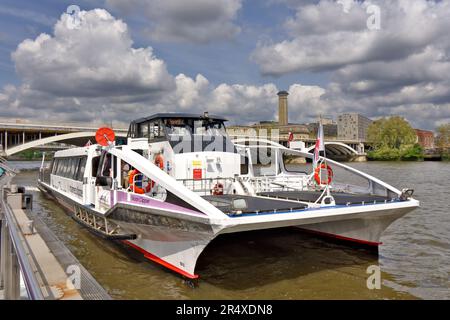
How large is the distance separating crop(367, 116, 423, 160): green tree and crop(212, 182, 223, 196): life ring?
75.8 metres

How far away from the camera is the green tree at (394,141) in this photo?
77.2 meters

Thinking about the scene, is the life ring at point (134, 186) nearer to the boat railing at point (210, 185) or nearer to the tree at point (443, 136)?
the boat railing at point (210, 185)

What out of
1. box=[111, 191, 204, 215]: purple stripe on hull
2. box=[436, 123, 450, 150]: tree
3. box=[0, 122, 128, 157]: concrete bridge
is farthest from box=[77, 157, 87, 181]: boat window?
box=[436, 123, 450, 150]: tree

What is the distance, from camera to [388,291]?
276 inches

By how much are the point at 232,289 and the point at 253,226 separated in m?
1.61

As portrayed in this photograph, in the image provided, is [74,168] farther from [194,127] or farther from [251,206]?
[251,206]

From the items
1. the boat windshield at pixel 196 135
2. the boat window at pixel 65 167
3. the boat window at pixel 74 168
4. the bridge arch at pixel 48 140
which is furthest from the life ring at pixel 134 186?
the bridge arch at pixel 48 140

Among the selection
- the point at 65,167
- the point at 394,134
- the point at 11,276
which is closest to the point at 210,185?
the point at 11,276

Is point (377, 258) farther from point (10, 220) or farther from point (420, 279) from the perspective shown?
point (10, 220)

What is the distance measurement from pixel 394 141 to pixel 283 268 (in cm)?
8259

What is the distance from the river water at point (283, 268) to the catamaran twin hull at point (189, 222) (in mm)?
457

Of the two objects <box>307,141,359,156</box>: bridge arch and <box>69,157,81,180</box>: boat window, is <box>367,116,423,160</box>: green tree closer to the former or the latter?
<box>307,141,359,156</box>: bridge arch

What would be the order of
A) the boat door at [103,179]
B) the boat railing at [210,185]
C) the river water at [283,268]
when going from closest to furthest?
the river water at [283,268] → the boat door at [103,179] → the boat railing at [210,185]

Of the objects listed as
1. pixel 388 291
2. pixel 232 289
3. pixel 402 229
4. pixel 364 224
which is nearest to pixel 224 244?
pixel 232 289
